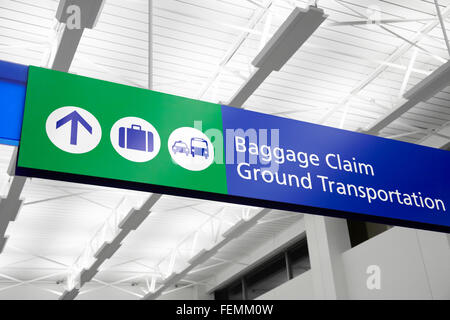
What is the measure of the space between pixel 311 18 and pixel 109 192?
771 centimetres

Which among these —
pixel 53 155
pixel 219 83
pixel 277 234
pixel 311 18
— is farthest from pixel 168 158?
pixel 277 234

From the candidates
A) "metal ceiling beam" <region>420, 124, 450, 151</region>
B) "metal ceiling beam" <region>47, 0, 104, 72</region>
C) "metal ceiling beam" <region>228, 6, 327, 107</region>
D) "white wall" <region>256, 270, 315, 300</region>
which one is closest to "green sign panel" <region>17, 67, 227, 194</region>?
"metal ceiling beam" <region>47, 0, 104, 72</region>

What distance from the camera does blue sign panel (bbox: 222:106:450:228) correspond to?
4.16 meters

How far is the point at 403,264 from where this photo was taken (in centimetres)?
1078

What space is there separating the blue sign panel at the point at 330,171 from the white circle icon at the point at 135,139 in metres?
0.57

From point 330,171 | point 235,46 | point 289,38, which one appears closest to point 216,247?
point 235,46

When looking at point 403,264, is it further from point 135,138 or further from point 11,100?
point 11,100

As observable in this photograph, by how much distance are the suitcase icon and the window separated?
11.4 metres

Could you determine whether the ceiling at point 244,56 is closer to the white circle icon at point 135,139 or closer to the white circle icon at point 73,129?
the white circle icon at point 135,139

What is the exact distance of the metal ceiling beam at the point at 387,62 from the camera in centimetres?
816

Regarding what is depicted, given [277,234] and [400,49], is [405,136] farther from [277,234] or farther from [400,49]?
[277,234]

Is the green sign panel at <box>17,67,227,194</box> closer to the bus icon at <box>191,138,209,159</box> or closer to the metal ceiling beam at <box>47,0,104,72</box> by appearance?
the bus icon at <box>191,138,209,159</box>
